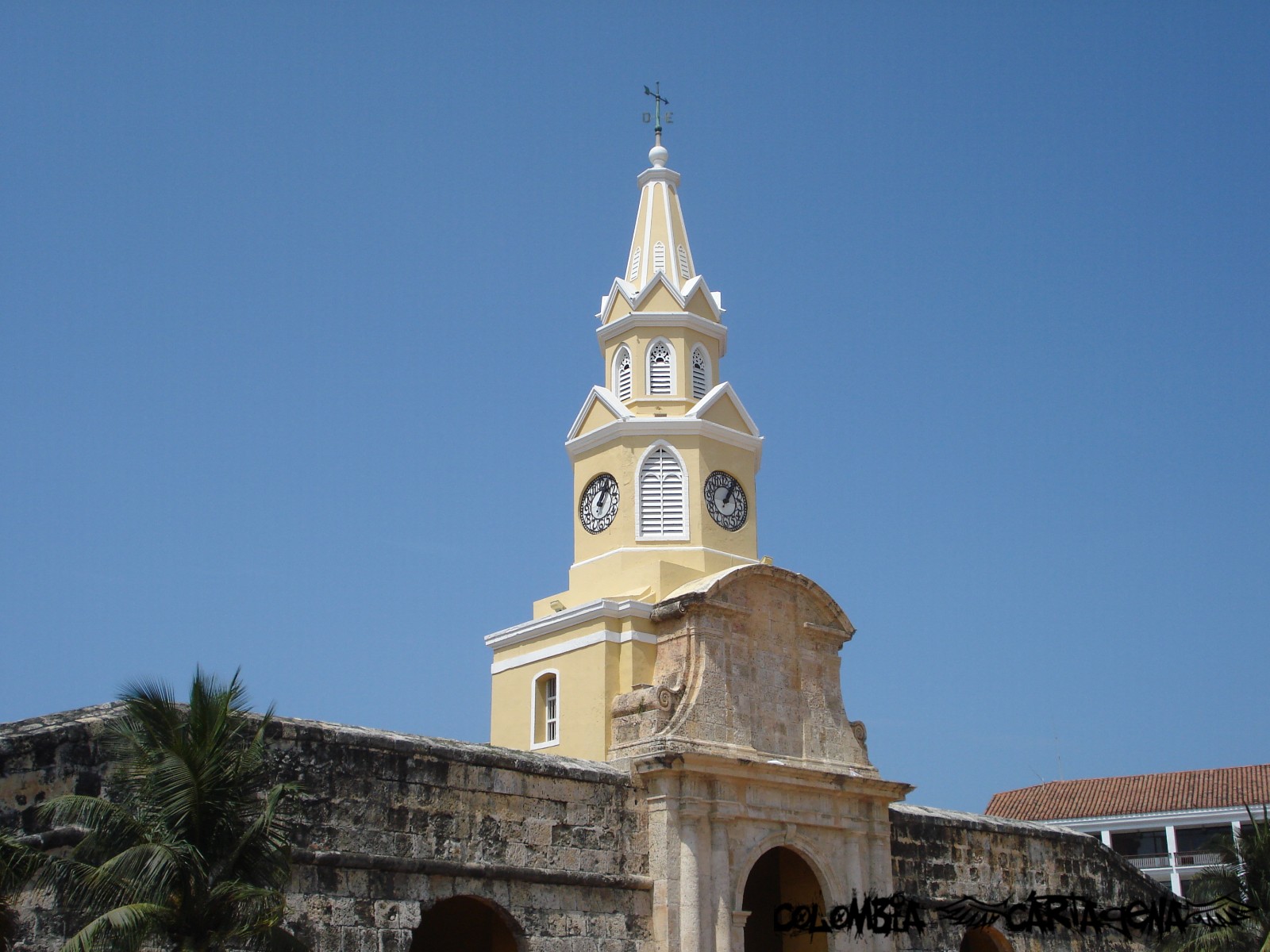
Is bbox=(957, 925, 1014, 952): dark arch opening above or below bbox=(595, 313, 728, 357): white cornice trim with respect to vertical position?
below

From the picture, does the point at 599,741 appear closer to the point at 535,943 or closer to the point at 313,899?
the point at 535,943

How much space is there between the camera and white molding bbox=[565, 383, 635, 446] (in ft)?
84.1

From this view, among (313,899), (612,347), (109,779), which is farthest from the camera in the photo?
(612,347)

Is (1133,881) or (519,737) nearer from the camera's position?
(519,737)

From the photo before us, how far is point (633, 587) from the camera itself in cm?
2389

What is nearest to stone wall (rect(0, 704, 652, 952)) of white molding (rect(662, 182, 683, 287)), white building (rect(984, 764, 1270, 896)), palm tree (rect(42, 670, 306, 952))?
palm tree (rect(42, 670, 306, 952))

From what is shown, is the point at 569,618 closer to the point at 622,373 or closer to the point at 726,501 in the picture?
the point at 726,501

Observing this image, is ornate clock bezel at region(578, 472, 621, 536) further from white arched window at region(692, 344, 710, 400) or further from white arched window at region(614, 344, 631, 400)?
white arched window at region(692, 344, 710, 400)

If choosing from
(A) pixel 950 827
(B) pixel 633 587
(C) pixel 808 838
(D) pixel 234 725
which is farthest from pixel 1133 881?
(D) pixel 234 725

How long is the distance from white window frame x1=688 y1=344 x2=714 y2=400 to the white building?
23.2 m

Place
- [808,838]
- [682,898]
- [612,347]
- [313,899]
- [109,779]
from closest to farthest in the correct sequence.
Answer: [109,779] → [313,899] → [682,898] → [808,838] → [612,347]

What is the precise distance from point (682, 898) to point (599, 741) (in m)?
3.49

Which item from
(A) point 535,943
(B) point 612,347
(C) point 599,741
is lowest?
(A) point 535,943

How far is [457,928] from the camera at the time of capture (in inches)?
824
